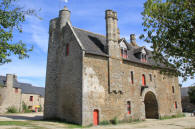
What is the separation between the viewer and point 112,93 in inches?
723

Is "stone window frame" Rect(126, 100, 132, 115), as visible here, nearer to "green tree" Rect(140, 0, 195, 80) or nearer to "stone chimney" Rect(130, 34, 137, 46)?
"green tree" Rect(140, 0, 195, 80)

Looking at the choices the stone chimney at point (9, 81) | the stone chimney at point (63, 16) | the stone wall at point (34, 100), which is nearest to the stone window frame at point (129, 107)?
the stone chimney at point (63, 16)

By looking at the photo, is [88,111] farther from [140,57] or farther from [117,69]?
[140,57]

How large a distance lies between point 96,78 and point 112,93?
254 centimetres

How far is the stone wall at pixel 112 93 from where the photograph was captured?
55.0ft

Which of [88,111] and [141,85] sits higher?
[141,85]

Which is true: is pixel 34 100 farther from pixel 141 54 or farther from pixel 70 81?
pixel 141 54

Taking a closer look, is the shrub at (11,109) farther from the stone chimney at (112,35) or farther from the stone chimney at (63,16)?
the stone chimney at (112,35)

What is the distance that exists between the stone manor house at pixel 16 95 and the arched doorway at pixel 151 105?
84.5 feet

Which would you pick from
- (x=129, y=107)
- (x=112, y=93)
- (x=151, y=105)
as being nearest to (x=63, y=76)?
(x=112, y=93)

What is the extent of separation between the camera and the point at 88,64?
1742 cm

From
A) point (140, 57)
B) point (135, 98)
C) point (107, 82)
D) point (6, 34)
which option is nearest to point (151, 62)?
point (140, 57)

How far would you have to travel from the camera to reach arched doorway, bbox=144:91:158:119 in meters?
23.6

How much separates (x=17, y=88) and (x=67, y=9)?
72.3 feet
